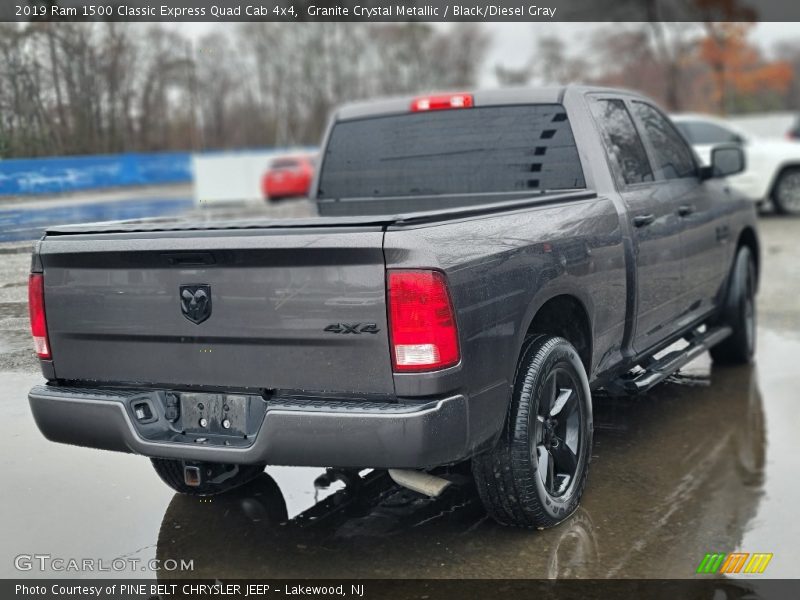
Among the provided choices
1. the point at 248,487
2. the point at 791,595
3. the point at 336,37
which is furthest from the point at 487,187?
the point at 336,37

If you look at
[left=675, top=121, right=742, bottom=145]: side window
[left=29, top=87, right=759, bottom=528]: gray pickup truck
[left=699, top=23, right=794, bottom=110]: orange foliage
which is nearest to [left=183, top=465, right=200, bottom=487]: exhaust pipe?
[left=29, top=87, right=759, bottom=528]: gray pickup truck

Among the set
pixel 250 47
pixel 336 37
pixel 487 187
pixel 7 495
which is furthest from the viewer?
pixel 336 37

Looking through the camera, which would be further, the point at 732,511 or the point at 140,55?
the point at 140,55

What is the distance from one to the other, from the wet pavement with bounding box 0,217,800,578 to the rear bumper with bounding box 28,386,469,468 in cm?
63

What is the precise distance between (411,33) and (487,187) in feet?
132

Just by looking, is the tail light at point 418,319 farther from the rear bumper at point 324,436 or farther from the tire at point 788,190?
the tire at point 788,190

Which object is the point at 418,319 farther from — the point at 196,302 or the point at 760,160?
the point at 760,160

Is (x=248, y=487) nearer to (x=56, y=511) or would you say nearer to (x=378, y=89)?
(x=56, y=511)

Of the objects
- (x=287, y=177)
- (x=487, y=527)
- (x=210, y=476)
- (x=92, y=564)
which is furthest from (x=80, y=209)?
(x=287, y=177)

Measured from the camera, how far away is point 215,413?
3469 mm

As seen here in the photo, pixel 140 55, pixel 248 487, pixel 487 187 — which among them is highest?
pixel 140 55

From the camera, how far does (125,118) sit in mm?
6637

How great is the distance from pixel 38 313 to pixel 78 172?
244 cm

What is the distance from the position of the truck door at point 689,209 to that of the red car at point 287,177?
20.0m
